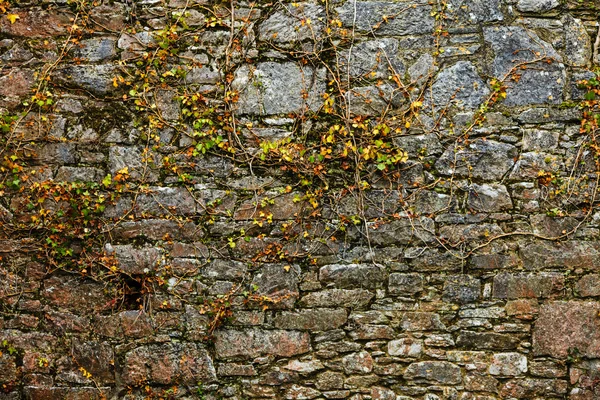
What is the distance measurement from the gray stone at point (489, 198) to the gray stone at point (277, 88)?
46.3 inches

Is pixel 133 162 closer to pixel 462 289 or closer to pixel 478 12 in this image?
pixel 462 289

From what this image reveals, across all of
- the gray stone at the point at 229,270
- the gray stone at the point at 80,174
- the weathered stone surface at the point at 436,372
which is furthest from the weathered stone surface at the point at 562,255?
the gray stone at the point at 80,174

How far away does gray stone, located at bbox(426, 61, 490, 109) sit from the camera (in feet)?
11.2

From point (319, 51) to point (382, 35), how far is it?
0.43 meters

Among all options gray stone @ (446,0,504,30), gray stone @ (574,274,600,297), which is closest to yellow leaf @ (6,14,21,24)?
gray stone @ (446,0,504,30)

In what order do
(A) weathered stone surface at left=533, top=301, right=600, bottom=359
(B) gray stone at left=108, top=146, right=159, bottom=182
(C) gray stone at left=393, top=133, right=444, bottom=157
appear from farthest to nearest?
(B) gray stone at left=108, top=146, right=159, bottom=182 → (C) gray stone at left=393, top=133, right=444, bottom=157 → (A) weathered stone surface at left=533, top=301, right=600, bottom=359

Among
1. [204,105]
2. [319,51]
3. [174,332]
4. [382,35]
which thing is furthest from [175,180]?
[382,35]

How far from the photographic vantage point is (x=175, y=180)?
352cm

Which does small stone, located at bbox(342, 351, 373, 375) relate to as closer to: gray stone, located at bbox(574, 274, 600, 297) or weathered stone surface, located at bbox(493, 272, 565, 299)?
weathered stone surface, located at bbox(493, 272, 565, 299)

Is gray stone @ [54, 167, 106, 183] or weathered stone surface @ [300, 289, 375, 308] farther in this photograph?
gray stone @ [54, 167, 106, 183]

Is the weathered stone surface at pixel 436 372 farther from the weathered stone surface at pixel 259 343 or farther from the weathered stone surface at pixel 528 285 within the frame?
the weathered stone surface at pixel 259 343

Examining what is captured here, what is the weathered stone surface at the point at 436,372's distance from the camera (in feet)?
11.0

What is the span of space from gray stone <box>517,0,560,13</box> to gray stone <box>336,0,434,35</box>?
616mm

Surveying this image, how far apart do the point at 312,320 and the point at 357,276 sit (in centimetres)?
42
